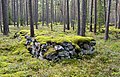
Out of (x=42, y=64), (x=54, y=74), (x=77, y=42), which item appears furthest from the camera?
(x=77, y=42)

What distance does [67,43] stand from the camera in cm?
1395

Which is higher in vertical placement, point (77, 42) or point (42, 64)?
point (77, 42)

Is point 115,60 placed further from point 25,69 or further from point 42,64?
point 25,69

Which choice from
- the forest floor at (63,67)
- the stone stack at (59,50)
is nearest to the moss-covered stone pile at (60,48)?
the stone stack at (59,50)

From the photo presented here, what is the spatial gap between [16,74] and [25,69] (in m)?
1.09

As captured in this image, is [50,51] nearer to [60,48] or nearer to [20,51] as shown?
[60,48]

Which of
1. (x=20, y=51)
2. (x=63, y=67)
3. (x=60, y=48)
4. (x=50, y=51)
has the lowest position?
(x=63, y=67)

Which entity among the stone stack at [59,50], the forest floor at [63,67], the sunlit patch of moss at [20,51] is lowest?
the forest floor at [63,67]

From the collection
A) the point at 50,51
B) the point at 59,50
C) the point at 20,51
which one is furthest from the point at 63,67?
the point at 20,51

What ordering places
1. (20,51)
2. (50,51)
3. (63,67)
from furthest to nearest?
(20,51) → (50,51) → (63,67)

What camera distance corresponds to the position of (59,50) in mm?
13312

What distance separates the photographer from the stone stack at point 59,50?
13211 mm

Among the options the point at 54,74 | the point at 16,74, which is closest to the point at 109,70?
the point at 54,74

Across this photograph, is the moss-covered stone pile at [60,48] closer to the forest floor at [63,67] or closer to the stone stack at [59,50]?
the stone stack at [59,50]
